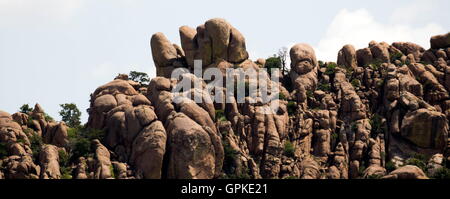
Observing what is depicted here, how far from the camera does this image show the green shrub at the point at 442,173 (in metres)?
145

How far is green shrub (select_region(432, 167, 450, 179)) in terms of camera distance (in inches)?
5704

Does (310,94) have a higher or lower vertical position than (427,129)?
higher

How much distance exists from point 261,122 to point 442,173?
24367 mm

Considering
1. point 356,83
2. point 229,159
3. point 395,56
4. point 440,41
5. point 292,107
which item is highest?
point 440,41

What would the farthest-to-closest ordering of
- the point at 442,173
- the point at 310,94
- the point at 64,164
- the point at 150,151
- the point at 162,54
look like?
the point at 162,54 < the point at 310,94 < the point at 442,173 < the point at 64,164 < the point at 150,151

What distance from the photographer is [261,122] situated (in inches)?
6107

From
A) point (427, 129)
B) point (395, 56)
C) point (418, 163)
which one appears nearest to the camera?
point (418, 163)

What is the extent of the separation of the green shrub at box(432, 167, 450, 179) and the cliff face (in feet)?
1.63

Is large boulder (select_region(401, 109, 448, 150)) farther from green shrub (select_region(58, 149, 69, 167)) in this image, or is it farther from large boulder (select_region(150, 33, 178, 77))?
green shrub (select_region(58, 149, 69, 167))

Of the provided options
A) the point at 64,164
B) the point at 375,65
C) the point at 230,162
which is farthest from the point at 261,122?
→ the point at 64,164

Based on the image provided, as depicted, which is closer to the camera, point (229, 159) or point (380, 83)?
point (229, 159)

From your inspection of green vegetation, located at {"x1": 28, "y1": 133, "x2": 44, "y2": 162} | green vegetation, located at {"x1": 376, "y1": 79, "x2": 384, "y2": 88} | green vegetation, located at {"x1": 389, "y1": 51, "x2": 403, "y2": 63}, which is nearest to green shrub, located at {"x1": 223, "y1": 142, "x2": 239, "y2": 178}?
green vegetation, located at {"x1": 28, "y1": 133, "x2": 44, "y2": 162}

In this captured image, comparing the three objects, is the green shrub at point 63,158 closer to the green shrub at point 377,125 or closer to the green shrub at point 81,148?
the green shrub at point 81,148

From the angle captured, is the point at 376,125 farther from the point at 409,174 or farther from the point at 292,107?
the point at 409,174
